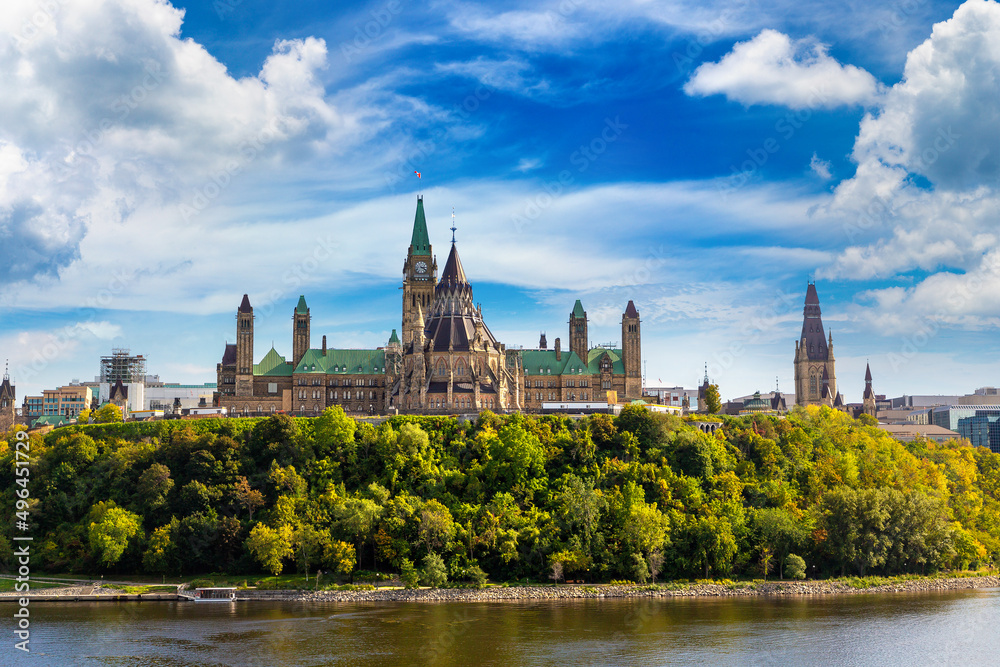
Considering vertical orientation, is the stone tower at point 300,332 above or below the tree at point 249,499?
above

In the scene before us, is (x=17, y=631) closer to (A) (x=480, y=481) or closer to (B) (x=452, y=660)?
(B) (x=452, y=660)

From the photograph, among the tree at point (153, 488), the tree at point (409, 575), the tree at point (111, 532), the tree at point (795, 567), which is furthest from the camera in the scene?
the tree at point (153, 488)

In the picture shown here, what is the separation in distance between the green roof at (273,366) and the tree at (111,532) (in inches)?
2660

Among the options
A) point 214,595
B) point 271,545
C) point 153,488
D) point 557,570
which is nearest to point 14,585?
point 153,488

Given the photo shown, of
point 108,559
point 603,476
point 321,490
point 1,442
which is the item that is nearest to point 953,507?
point 603,476

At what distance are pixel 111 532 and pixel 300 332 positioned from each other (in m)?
78.9

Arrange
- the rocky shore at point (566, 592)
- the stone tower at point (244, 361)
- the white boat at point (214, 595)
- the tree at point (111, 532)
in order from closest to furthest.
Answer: the white boat at point (214, 595) < the rocky shore at point (566, 592) < the tree at point (111, 532) < the stone tower at point (244, 361)

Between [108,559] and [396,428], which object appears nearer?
[108,559]

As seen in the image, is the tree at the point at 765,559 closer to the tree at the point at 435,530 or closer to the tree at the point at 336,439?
the tree at the point at 435,530

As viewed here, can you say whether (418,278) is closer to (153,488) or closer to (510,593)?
(153,488)

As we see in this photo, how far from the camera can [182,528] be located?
117 m

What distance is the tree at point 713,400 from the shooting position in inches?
6486

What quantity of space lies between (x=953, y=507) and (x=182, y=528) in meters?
110

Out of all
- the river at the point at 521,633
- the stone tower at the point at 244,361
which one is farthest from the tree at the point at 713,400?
the stone tower at the point at 244,361
